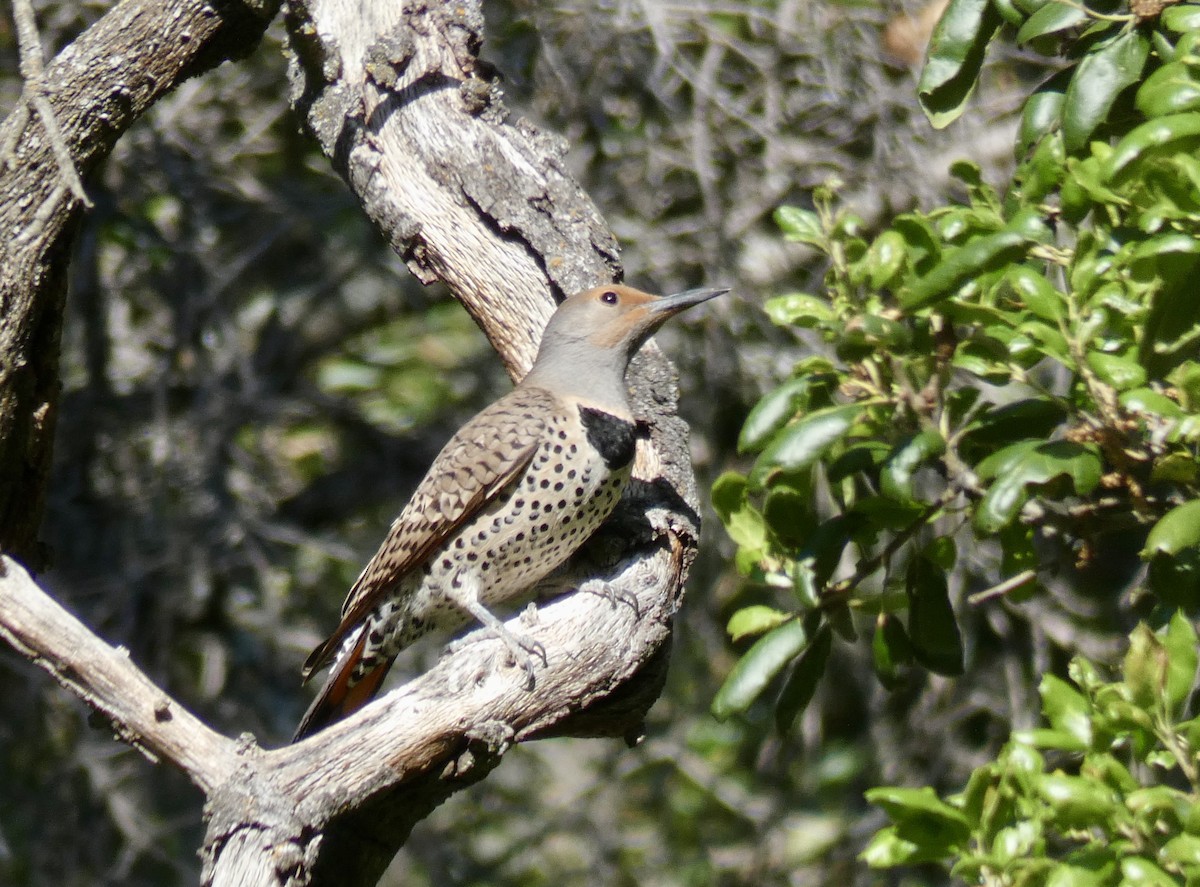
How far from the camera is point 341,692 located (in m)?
3.85

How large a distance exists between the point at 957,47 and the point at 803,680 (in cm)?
130

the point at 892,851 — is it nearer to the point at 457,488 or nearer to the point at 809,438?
the point at 809,438

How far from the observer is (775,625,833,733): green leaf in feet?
9.79

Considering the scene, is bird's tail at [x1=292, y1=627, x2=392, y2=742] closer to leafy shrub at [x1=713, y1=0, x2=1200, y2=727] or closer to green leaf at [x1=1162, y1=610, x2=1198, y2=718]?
leafy shrub at [x1=713, y1=0, x2=1200, y2=727]

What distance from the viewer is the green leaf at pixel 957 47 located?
2801 millimetres

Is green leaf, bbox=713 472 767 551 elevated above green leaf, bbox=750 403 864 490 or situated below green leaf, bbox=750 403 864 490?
below

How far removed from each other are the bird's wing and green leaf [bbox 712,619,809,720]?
2.96 ft

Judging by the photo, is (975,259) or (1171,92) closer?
(1171,92)

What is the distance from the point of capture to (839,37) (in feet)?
17.4

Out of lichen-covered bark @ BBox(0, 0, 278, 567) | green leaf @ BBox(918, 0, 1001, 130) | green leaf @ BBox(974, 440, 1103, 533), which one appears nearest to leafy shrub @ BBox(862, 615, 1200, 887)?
green leaf @ BBox(974, 440, 1103, 533)

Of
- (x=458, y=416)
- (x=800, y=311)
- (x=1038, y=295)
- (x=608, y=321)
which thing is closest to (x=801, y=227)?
(x=800, y=311)

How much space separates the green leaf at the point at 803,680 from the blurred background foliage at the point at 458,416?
2.15 metres

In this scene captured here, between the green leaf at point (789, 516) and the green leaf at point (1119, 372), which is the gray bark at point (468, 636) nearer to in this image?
the green leaf at point (789, 516)

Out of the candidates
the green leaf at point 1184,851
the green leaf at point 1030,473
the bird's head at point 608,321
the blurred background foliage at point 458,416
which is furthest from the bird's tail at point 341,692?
the green leaf at point 1184,851
